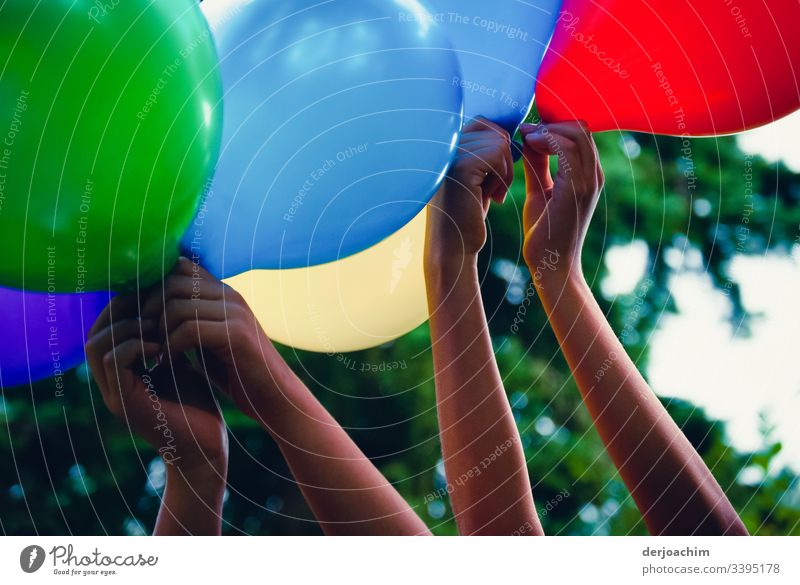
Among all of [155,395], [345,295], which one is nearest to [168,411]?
[155,395]

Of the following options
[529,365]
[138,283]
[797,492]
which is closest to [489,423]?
[138,283]

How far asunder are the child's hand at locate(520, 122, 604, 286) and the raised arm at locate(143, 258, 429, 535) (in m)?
0.32

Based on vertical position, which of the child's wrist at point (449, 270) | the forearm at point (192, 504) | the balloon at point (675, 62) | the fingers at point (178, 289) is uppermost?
the balloon at point (675, 62)

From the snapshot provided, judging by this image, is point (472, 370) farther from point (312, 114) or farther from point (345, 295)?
point (312, 114)

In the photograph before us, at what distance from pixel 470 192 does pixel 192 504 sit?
473 mm

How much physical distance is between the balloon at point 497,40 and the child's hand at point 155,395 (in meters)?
0.44

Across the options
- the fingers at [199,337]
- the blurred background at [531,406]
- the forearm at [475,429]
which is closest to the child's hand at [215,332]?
the fingers at [199,337]

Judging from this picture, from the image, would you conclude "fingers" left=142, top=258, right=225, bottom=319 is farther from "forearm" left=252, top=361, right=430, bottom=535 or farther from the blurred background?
the blurred background

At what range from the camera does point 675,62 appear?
97 centimetres

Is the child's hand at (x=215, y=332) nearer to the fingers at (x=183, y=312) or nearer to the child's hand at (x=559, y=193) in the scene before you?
the fingers at (x=183, y=312)

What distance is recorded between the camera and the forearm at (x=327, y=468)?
3.05ft

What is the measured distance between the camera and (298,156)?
87 cm

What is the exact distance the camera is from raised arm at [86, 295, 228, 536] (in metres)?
0.88
